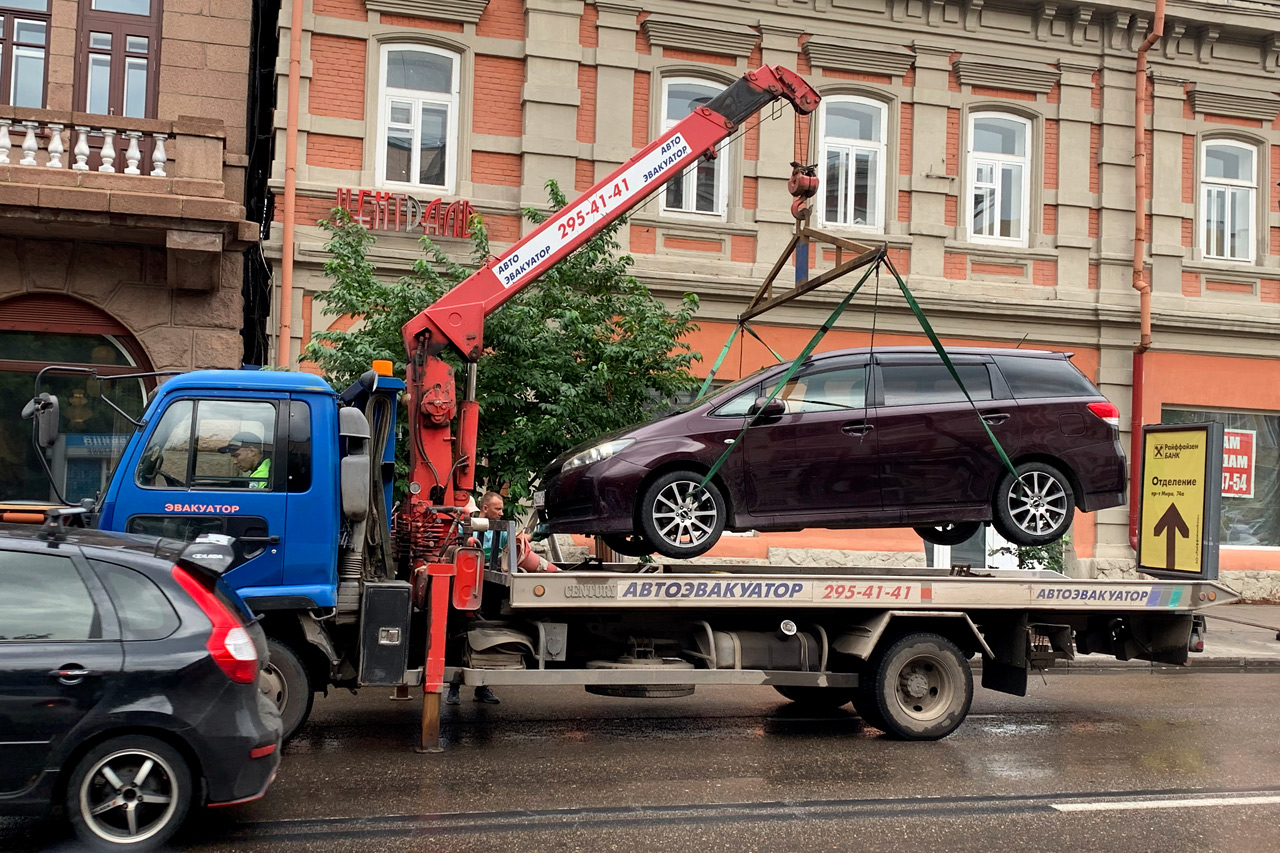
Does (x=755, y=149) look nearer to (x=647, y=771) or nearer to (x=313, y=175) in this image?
(x=313, y=175)

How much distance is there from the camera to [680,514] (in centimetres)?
860

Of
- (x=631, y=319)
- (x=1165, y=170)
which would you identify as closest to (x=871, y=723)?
(x=631, y=319)

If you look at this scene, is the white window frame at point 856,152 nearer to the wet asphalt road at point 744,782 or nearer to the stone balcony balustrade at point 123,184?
the stone balcony balustrade at point 123,184

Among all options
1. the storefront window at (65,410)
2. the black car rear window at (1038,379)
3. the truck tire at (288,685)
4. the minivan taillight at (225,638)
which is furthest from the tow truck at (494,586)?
the storefront window at (65,410)

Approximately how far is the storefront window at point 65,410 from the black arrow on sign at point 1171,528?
10221mm

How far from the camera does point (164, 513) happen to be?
707cm

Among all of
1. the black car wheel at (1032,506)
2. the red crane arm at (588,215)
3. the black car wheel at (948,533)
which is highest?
the red crane arm at (588,215)

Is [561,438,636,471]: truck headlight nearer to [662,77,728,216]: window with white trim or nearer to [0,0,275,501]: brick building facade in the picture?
[0,0,275,501]: brick building facade

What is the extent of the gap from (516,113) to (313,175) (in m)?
2.76

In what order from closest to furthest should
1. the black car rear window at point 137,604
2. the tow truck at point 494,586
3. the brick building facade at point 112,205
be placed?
the black car rear window at point 137,604
the tow truck at point 494,586
the brick building facade at point 112,205

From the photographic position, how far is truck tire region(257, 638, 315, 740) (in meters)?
7.17

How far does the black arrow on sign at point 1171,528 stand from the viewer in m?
9.51

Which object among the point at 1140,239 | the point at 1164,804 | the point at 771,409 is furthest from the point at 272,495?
the point at 1140,239

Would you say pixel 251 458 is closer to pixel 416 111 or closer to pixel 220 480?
pixel 220 480
